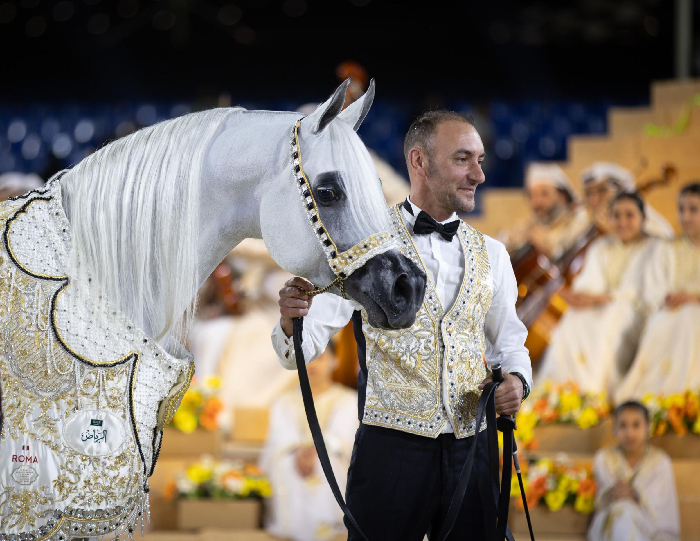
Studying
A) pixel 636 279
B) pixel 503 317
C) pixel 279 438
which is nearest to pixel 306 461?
pixel 279 438

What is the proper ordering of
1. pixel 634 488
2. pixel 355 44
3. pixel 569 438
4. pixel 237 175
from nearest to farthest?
pixel 237 175
pixel 634 488
pixel 569 438
pixel 355 44

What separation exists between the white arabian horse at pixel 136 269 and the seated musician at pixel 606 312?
3298mm

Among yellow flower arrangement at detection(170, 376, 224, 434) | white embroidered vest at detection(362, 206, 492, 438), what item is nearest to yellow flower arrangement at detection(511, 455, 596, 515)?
yellow flower arrangement at detection(170, 376, 224, 434)

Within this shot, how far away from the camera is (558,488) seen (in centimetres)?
359

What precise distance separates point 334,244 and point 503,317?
0.58 meters

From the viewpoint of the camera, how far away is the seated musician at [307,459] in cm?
381

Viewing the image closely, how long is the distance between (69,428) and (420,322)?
70cm

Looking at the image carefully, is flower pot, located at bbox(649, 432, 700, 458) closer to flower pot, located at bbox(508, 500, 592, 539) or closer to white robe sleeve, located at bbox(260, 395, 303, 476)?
flower pot, located at bbox(508, 500, 592, 539)

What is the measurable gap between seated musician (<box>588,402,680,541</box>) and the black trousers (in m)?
2.01

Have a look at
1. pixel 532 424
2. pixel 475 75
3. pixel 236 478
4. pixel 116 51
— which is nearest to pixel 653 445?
pixel 532 424

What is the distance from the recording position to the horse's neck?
4.79 feet

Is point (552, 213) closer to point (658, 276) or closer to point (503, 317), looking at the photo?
point (658, 276)

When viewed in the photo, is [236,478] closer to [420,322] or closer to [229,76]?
[420,322]

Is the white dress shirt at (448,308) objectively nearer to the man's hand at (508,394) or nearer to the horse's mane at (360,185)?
the man's hand at (508,394)
